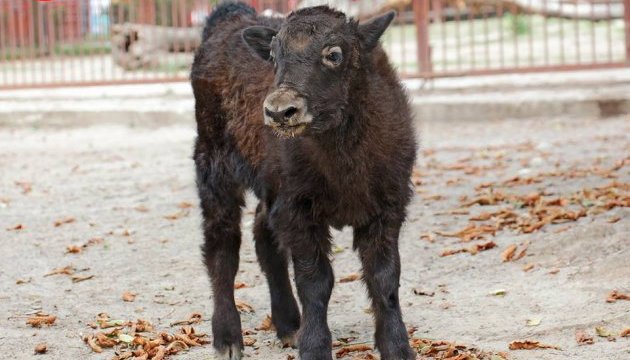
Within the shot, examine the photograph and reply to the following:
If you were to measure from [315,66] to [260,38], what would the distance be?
595 mm

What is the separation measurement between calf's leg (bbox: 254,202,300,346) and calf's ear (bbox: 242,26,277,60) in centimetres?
92

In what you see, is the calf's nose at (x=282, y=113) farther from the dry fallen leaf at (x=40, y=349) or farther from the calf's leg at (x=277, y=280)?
the dry fallen leaf at (x=40, y=349)

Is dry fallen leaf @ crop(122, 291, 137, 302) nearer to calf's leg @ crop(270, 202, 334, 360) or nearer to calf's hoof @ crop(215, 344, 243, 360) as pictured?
calf's hoof @ crop(215, 344, 243, 360)

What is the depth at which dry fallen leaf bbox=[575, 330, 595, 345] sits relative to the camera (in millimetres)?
5355

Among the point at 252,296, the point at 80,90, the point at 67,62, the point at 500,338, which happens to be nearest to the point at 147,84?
the point at 80,90

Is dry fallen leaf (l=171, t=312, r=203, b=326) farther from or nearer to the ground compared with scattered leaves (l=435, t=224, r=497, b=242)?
nearer to the ground

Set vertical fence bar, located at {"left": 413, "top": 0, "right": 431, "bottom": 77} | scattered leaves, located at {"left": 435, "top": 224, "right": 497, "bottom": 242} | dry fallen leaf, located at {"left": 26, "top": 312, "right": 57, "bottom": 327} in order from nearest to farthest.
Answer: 1. dry fallen leaf, located at {"left": 26, "top": 312, "right": 57, "bottom": 327}
2. scattered leaves, located at {"left": 435, "top": 224, "right": 497, "bottom": 242}
3. vertical fence bar, located at {"left": 413, "top": 0, "right": 431, "bottom": 77}

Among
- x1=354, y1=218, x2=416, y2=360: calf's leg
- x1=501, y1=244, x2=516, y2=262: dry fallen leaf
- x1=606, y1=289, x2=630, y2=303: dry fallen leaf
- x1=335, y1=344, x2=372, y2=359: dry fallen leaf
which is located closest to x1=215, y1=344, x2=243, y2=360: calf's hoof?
x1=335, y1=344, x2=372, y2=359: dry fallen leaf

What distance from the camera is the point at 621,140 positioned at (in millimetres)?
11883

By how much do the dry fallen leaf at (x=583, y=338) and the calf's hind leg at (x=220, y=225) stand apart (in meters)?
1.92

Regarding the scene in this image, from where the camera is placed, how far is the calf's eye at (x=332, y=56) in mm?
5180

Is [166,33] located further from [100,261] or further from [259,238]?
[259,238]

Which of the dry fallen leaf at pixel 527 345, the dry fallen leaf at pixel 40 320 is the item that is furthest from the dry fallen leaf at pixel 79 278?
the dry fallen leaf at pixel 527 345

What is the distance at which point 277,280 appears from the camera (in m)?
6.32
